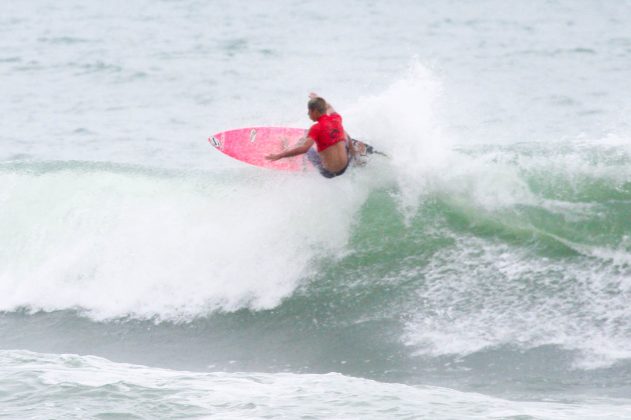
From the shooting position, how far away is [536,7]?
3080 centimetres

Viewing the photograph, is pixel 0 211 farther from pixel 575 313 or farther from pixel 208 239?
pixel 575 313

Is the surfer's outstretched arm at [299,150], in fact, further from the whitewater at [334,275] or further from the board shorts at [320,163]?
the whitewater at [334,275]

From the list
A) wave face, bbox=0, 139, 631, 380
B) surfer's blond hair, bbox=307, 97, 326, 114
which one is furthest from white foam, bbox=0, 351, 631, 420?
surfer's blond hair, bbox=307, 97, 326, 114

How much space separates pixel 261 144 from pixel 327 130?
159cm

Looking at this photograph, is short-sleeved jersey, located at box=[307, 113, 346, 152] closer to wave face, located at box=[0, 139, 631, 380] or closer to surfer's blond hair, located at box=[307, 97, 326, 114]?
surfer's blond hair, located at box=[307, 97, 326, 114]

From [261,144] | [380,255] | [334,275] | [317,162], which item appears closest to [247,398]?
[334,275]

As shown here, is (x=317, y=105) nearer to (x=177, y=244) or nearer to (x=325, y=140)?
(x=325, y=140)

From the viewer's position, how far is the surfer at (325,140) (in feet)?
35.7

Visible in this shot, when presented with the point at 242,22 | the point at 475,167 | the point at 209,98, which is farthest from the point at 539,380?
the point at 242,22

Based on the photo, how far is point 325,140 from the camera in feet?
36.3

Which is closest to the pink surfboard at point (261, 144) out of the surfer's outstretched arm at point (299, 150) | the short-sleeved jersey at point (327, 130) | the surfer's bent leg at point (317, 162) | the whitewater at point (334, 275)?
the whitewater at point (334, 275)

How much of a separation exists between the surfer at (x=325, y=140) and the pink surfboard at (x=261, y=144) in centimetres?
63

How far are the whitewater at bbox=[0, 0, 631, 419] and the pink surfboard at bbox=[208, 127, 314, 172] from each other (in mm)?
179

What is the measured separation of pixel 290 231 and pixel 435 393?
3742 mm
